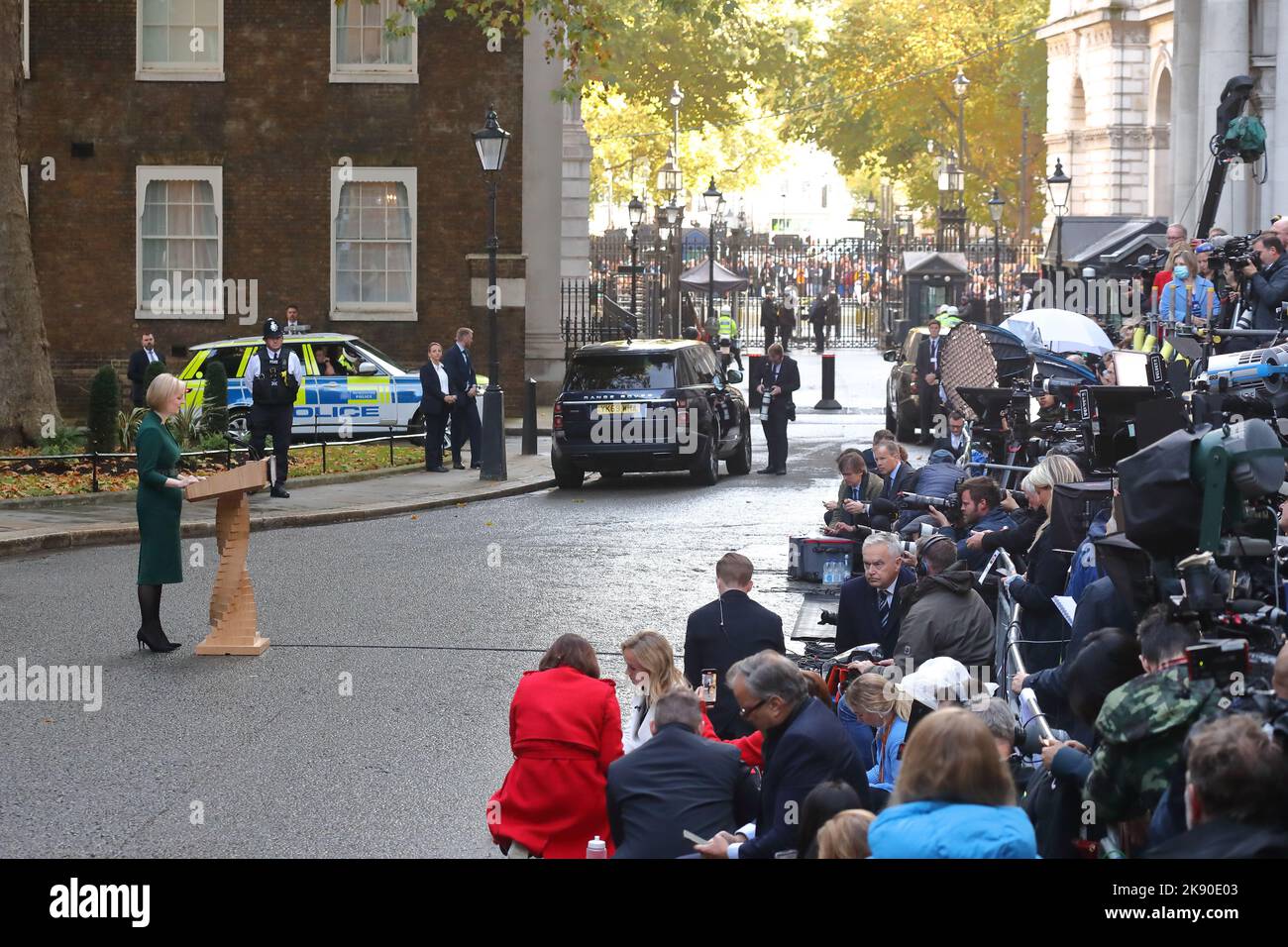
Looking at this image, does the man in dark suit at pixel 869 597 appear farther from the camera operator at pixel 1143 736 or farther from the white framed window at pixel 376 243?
the white framed window at pixel 376 243

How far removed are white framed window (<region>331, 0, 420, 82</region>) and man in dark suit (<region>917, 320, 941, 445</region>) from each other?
35.9ft

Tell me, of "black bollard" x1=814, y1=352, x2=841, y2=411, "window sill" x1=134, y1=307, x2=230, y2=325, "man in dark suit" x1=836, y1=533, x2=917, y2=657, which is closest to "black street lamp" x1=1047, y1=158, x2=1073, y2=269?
"black bollard" x1=814, y1=352, x2=841, y2=411

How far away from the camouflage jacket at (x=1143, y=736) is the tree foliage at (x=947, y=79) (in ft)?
232

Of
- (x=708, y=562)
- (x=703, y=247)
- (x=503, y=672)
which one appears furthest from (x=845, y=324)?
(x=503, y=672)

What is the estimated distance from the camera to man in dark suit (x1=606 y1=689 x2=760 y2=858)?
712cm

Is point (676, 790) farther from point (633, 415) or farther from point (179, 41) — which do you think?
point (179, 41)

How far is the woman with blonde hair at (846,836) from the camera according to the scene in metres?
5.71

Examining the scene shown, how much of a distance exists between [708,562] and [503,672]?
5003 millimetres

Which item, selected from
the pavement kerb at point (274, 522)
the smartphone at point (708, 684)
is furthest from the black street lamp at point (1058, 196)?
the smartphone at point (708, 684)

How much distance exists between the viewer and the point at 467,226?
109 feet

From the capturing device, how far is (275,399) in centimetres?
2247

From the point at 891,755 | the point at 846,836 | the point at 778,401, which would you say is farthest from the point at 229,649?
the point at 778,401

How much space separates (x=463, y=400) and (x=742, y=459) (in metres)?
3.82
